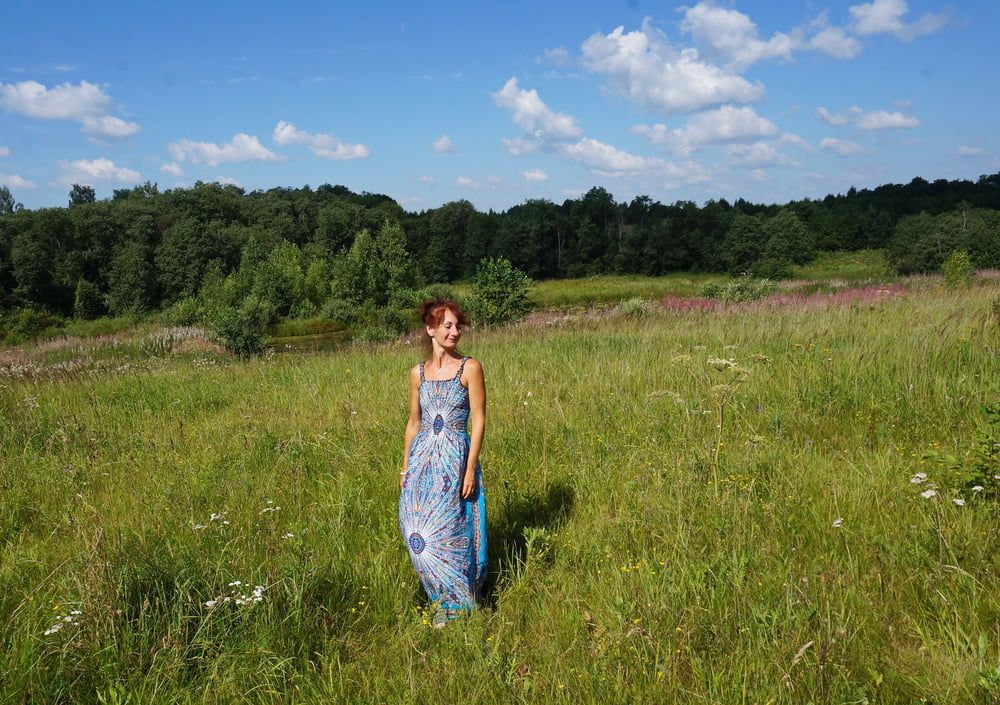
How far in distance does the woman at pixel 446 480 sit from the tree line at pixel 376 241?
28902mm

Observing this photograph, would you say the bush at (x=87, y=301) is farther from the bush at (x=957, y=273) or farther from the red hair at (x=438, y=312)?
the red hair at (x=438, y=312)

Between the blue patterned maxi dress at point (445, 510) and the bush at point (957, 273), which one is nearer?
the blue patterned maxi dress at point (445, 510)

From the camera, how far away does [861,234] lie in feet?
283

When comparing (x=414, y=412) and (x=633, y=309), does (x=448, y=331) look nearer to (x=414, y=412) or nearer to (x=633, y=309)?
(x=414, y=412)

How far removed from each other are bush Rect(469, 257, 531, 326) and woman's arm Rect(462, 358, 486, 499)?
16.9 metres

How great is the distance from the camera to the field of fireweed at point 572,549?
106 inches

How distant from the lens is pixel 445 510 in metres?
3.44

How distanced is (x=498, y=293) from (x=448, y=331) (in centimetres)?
1734

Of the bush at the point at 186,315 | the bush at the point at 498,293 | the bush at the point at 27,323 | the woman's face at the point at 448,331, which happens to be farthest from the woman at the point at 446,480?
the bush at the point at 27,323

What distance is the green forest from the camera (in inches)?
1935

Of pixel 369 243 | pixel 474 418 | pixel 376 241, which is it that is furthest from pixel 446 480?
pixel 376 241

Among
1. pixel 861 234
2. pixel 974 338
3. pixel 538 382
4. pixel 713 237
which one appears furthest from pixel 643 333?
pixel 861 234

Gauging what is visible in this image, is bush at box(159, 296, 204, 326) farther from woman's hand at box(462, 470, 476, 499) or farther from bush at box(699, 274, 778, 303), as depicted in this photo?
woman's hand at box(462, 470, 476, 499)

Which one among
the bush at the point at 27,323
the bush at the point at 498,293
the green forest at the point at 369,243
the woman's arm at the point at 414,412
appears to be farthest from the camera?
the green forest at the point at 369,243
